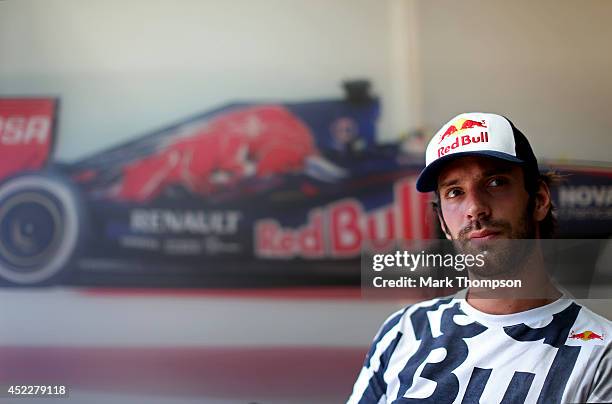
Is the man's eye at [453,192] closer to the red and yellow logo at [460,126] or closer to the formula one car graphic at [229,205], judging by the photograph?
the red and yellow logo at [460,126]

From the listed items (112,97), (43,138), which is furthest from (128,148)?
(43,138)

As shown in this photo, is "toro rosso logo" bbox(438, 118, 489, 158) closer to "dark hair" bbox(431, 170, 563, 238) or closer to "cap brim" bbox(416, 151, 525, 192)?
"cap brim" bbox(416, 151, 525, 192)

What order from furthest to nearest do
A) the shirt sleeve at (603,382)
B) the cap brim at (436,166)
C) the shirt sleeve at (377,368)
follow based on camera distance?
the shirt sleeve at (377,368), the cap brim at (436,166), the shirt sleeve at (603,382)

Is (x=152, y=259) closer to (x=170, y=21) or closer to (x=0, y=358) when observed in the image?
(x=0, y=358)

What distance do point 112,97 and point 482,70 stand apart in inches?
44.6

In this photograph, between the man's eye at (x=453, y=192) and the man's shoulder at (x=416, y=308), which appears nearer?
the man's eye at (x=453, y=192)

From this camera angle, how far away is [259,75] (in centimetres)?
171

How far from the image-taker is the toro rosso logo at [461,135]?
4.01ft

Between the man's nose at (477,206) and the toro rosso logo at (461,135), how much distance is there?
109mm

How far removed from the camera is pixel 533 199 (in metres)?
1.27

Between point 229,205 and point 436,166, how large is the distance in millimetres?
663

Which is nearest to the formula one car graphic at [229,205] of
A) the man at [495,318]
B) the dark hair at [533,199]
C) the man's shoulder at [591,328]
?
the dark hair at [533,199]

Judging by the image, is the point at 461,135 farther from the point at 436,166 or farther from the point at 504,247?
the point at 504,247

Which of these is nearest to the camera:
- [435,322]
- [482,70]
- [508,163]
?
[508,163]
